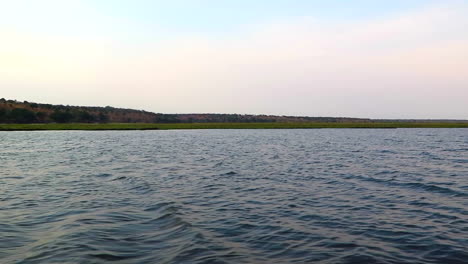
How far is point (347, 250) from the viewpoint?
441 inches

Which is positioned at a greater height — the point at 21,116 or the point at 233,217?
the point at 21,116

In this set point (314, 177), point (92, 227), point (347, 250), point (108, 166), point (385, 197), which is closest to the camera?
point (347, 250)

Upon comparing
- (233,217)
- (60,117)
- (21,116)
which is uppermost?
(21,116)

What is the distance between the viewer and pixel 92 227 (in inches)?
540

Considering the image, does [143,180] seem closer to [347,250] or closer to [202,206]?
[202,206]

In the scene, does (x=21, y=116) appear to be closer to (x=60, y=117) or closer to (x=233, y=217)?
(x=60, y=117)

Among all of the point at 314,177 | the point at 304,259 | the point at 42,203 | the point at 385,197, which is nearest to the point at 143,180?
the point at 42,203

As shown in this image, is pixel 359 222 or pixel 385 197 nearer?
pixel 359 222

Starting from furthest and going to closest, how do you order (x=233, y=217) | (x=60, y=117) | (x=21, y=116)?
(x=60, y=117) → (x=21, y=116) → (x=233, y=217)

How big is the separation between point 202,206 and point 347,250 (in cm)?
765

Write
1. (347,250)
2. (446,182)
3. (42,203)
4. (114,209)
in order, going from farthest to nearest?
(446,182) < (42,203) < (114,209) < (347,250)

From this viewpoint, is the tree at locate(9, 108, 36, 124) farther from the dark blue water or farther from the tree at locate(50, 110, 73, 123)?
the dark blue water

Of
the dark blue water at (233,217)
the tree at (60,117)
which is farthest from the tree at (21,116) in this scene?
the dark blue water at (233,217)

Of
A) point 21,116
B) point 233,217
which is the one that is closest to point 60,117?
point 21,116
